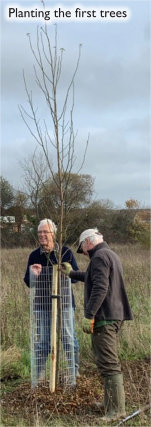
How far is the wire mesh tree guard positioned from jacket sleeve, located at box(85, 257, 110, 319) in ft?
2.41

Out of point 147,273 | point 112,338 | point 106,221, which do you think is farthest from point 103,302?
point 106,221

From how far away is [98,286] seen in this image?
3.65 m

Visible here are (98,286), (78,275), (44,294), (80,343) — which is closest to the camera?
(98,286)

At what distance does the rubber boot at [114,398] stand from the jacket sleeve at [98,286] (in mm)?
602

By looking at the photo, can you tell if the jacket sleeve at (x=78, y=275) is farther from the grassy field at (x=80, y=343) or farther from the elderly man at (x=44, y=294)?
the grassy field at (x=80, y=343)

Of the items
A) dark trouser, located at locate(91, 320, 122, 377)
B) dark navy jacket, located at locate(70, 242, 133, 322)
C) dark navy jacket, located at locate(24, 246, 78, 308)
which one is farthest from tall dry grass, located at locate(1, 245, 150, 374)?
dark navy jacket, located at locate(70, 242, 133, 322)

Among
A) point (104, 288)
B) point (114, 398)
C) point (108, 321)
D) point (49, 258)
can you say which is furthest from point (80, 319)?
point (104, 288)

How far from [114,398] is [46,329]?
103cm

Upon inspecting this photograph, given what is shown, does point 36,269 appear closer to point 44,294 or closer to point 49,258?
point 49,258

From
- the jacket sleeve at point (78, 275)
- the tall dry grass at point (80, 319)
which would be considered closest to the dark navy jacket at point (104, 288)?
the jacket sleeve at point (78, 275)

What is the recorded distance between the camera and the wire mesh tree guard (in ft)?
14.5

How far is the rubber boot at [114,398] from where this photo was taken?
3.76m

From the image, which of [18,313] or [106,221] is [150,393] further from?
[106,221]

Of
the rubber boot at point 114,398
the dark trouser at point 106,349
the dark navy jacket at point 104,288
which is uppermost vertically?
the dark navy jacket at point 104,288
